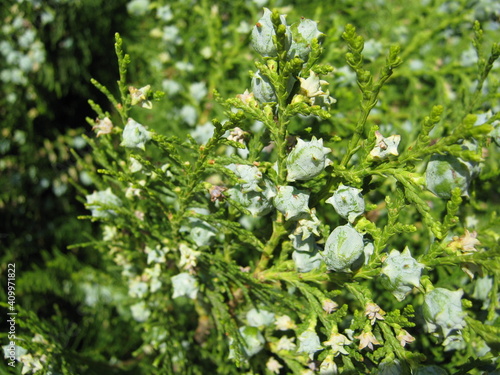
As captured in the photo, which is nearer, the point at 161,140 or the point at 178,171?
the point at 161,140

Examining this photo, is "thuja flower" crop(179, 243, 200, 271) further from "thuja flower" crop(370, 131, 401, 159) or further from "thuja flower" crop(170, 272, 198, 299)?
"thuja flower" crop(370, 131, 401, 159)

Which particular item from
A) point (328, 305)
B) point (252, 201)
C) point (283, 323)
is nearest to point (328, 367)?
point (328, 305)

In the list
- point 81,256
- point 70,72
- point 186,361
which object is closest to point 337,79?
point 186,361

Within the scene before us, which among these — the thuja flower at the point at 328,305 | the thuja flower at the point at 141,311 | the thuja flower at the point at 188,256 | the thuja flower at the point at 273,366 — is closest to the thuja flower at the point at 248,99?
the thuja flower at the point at 188,256

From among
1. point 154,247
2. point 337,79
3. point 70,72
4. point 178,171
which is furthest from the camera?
point 70,72

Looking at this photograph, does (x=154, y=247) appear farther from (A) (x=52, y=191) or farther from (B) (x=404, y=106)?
(B) (x=404, y=106)

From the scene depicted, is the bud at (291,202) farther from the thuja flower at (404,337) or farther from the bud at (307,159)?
the thuja flower at (404,337)
